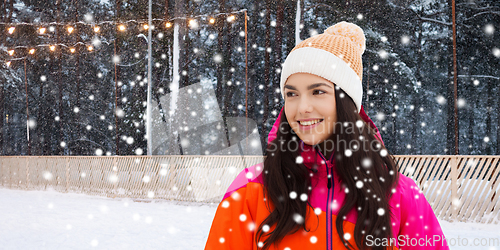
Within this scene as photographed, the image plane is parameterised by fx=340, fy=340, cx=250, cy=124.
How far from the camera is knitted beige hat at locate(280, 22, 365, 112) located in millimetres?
1580

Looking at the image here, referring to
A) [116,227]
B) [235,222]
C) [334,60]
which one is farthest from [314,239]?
[116,227]

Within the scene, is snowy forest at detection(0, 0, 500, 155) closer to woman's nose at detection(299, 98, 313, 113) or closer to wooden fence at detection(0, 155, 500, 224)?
wooden fence at detection(0, 155, 500, 224)

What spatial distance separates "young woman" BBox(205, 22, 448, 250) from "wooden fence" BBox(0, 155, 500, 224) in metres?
5.65

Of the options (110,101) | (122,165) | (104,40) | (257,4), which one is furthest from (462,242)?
(110,101)

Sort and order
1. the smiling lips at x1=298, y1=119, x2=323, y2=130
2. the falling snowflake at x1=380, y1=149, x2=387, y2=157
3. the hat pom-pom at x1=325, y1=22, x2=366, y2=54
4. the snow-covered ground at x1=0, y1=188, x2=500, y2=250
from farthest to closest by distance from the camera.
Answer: the snow-covered ground at x1=0, y1=188, x2=500, y2=250, the hat pom-pom at x1=325, y1=22, x2=366, y2=54, the falling snowflake at x1=380, y1=149, x2=387, y2=157, the smiling lips at x1=298, y1=119, x2=323, y2=130

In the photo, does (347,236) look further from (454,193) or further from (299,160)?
(454,193)

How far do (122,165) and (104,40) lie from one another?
50.6 feet

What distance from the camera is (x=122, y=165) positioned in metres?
11.4

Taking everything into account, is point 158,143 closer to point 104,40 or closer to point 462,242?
point 104,40

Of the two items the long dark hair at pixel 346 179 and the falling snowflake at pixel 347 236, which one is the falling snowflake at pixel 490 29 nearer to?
the long dark hair at pixel 346 179

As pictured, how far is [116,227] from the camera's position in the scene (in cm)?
652

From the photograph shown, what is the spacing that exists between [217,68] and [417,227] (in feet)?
71.3

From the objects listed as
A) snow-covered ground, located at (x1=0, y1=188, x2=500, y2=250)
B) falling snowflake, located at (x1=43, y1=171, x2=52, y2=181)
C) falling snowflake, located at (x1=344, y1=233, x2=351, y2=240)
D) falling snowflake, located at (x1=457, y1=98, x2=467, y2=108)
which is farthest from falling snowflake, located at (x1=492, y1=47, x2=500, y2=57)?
falling snowflake, located at (x1=43, y1=171, x2=52, y2=181)

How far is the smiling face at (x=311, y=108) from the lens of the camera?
150 centimetres
